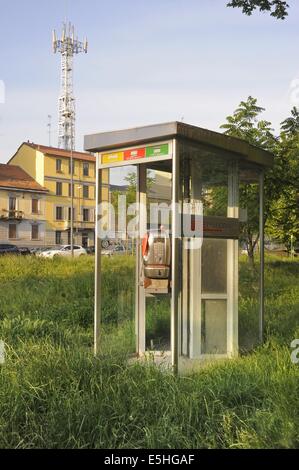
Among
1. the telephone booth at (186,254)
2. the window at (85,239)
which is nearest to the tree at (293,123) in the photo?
the telephone booth at (186,254)

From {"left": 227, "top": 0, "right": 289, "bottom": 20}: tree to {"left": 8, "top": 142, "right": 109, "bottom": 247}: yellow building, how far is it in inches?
1822

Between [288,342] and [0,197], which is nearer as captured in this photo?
[288,342]

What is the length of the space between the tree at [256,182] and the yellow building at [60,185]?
40557 mm

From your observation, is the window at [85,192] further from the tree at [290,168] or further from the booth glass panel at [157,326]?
the booth glass panel at [157,326]

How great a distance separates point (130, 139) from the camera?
5473 millimetres

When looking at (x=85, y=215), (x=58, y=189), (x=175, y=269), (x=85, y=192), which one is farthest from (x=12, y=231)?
(x=175, y=269)

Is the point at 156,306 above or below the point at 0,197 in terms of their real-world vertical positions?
below

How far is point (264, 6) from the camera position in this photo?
7.84m

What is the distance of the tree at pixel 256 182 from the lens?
21.8ft

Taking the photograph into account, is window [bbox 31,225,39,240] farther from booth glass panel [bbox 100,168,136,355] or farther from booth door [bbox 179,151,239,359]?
booth door [bbox 179,151,239,359]

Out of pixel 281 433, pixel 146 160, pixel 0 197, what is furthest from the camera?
pixel 0 197

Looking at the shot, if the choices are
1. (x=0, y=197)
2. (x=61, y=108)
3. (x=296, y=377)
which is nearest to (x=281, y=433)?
(x=296, y=377)

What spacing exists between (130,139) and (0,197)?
47.6 metres
